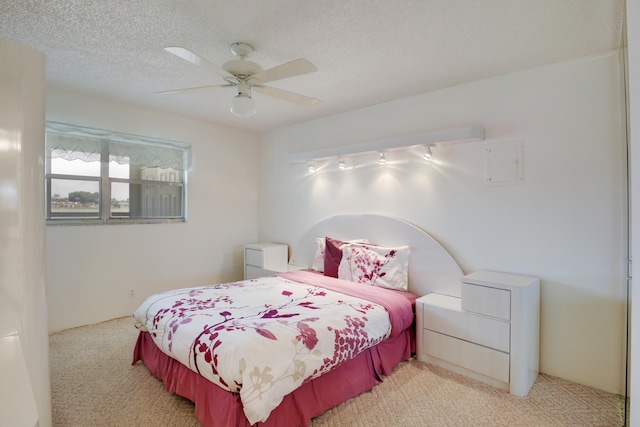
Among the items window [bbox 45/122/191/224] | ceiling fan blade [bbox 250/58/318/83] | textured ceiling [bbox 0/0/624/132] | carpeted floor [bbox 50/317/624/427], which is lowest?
carpeted floor [bbox 50/317/624/427]

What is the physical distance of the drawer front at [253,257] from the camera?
422 centimetres

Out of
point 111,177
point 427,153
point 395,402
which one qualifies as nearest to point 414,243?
point 427,153

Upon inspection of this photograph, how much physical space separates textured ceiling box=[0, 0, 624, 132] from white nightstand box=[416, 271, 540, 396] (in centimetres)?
170

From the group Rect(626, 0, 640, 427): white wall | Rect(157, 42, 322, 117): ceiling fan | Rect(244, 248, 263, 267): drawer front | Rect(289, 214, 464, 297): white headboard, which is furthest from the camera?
Rect(244, 248, 263, 267): drawer front

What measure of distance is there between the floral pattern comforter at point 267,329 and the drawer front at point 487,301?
1.58 feet

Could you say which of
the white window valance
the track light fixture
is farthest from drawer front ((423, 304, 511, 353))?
the white window valance

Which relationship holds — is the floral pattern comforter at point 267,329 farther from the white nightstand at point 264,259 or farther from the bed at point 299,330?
the white nightstand at point 264,259

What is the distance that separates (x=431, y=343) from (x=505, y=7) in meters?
2.38

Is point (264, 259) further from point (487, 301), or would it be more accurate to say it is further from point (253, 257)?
point (487, 301)

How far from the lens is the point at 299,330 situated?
1966 mm

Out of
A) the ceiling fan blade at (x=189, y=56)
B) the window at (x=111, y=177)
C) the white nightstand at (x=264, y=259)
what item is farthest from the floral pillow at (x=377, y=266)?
the window at (x=111, y=177)

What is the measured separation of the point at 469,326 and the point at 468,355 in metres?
0.22

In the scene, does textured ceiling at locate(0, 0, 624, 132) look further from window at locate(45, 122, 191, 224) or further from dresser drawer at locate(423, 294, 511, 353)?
dresser drawer at locate(423, 294, 511, 353)

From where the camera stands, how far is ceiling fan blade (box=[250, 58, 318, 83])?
1905mm
